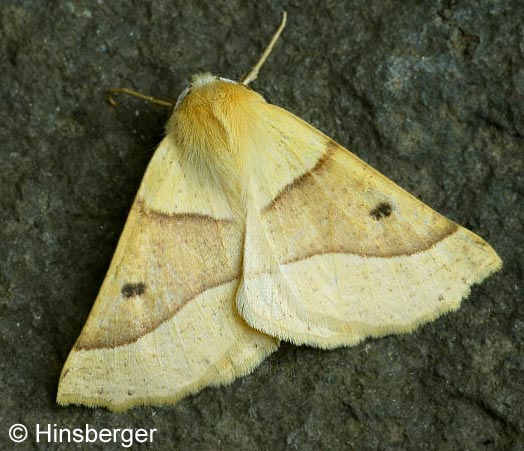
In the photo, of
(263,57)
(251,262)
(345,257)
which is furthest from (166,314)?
(263,57)

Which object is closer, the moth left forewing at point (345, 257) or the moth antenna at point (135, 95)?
the moth left forewing at point (345, 257)

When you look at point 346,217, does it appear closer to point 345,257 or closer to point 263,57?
point 345,257

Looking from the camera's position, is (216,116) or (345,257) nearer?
(345,257)

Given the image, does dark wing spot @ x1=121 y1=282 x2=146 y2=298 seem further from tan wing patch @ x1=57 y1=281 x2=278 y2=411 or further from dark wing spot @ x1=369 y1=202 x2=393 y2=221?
dark wing spot @ x1=369 y1=202 x2=393 y2=221

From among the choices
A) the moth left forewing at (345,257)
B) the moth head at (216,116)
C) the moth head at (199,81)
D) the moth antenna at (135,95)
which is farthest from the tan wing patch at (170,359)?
the moth antenna at (135,95)

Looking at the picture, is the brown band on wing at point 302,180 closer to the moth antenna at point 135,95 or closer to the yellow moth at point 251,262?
the yellow moth at point 251,262

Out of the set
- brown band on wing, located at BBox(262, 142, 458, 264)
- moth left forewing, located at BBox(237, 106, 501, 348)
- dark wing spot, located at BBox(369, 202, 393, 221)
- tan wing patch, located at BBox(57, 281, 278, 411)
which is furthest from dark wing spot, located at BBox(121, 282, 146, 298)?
dark wing spot, located at BBox(369, 202, 393, 221)
